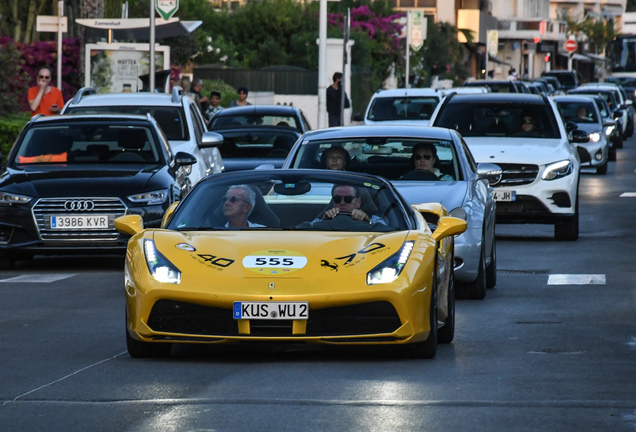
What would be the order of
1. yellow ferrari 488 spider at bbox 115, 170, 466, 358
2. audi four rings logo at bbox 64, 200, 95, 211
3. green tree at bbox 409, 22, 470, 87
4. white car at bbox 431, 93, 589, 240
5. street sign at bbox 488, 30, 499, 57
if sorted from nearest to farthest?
yellow ferrari 488 spider at bbox 115, 170, 466, 358 → audi four rings logo at bbox 64, 200, 95, 211 → white car at bbox 431, 93, 589, 240 → green tree at bbox 409, 22, 470, 87 → street sign at bbox 488, 30, 499, 57

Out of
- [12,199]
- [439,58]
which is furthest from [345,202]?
[439,58]

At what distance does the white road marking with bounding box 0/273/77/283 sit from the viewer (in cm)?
1513

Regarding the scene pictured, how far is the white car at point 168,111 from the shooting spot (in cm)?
2016

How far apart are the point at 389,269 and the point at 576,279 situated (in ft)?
19.1

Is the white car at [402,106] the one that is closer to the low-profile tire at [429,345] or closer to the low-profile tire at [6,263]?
the low-profile tire at [6,263]

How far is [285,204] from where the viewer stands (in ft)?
35.4

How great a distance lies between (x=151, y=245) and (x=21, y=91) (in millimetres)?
32419

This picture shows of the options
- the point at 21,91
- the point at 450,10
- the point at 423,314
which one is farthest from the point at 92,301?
the point at 450,10

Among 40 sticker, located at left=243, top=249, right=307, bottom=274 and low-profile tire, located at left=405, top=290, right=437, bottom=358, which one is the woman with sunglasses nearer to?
low-profile tire, located at left=405, top=290, right=437, bottom=358

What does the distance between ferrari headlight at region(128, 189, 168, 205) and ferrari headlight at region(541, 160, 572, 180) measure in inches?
197

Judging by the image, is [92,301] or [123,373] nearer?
[123,373]

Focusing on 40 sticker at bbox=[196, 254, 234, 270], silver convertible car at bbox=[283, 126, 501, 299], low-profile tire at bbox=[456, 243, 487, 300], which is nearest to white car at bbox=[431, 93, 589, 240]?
silver convertible car at bbox=[283, 126, 501, 299]

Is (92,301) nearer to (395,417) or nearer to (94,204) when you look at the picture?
(94,204)

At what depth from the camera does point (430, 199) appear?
43.5 ft
